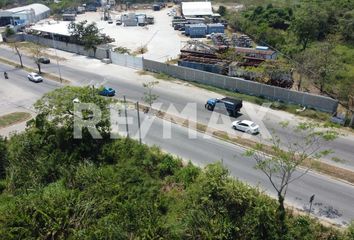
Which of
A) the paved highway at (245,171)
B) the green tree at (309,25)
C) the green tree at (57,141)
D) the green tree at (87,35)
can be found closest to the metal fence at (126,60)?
the green tree at (87,35)

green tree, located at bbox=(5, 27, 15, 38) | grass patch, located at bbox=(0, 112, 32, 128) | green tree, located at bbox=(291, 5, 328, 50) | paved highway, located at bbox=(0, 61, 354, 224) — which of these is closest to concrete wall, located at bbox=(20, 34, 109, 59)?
green tree, located at bbox=(5, 27, 15, 38)

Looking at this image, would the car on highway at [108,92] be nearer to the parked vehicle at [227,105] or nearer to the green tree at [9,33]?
the parked vehicle at [227,105]

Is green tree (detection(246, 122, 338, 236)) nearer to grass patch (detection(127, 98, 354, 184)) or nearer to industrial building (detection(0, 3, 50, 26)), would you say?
grass patch (detection(127, 98, 354, 184))

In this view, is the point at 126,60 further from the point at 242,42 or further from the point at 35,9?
the point at 35,9

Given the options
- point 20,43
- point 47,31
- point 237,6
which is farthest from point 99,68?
point 237,6

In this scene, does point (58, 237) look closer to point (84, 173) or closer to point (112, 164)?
point (84, 173)
